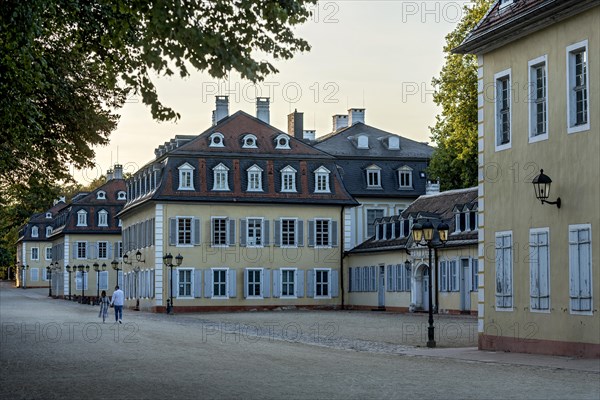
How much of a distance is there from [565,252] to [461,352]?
3626 mm

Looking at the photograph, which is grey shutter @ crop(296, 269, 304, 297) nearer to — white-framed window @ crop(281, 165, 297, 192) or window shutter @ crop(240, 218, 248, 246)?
window shutter @ crop(240, 218, 248, 246)

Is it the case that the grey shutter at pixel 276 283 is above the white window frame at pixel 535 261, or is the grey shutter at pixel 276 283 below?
below

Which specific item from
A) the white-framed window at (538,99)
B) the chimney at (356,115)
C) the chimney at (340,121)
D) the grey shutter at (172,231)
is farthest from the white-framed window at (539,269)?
the chimney at (340,121)

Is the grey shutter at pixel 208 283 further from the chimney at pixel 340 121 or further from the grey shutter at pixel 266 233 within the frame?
the chimney at pixel 340 121

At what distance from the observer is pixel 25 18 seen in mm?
14523

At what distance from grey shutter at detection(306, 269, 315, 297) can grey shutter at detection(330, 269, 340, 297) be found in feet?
3.73

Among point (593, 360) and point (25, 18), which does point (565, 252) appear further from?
point (25, 18)

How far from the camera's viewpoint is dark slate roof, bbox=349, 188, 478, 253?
51031mm

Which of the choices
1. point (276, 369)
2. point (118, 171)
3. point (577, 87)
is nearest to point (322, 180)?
point (577, 87)

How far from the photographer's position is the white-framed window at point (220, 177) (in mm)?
63594

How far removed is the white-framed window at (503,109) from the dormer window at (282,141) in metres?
41.9

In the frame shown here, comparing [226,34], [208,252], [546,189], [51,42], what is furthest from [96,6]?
[208,252]

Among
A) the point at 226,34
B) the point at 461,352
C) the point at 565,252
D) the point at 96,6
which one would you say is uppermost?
the point at 96,6

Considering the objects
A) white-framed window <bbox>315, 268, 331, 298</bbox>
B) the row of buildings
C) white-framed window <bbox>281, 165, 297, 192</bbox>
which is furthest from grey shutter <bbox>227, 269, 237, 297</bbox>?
white-framed window <bbox>281, 165, 297, 192</bbox>
